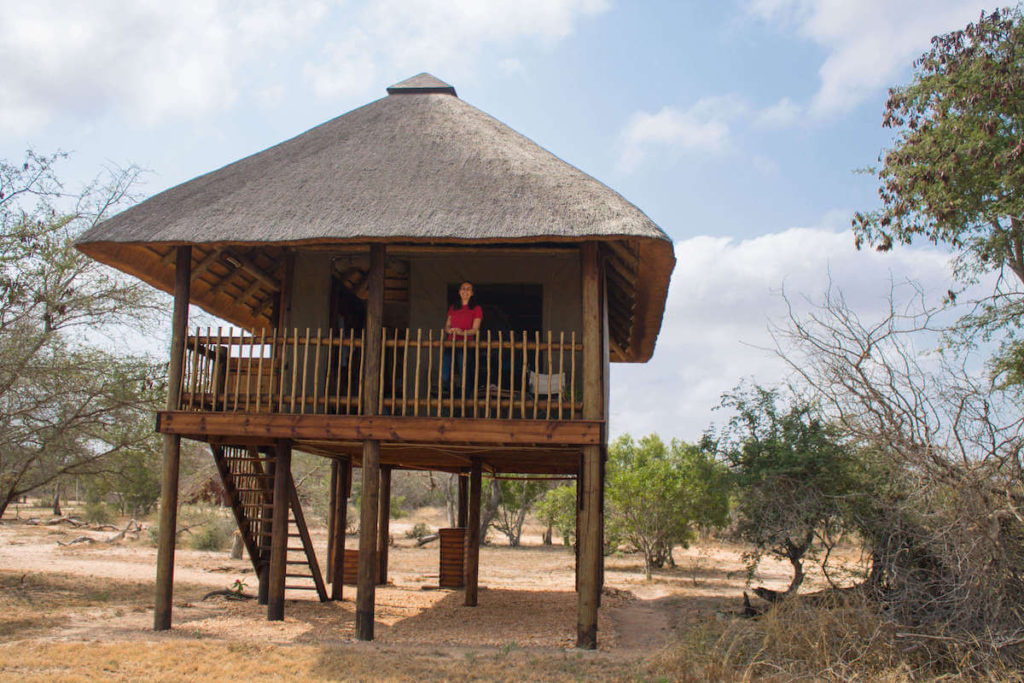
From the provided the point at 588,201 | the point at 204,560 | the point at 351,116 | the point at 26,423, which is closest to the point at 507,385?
the point at 588,201

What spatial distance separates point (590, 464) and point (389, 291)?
5627 millimetres

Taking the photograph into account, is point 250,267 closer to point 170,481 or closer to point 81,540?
point 170,481

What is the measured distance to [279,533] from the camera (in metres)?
10.5

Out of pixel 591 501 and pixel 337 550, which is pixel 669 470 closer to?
pixel 337 550

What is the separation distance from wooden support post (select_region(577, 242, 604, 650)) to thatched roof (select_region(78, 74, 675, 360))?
1.80 feet

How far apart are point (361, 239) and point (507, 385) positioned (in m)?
2.63

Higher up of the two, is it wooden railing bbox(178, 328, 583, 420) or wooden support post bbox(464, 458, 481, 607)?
wooden railing bbox(178, 328, 583, 420)

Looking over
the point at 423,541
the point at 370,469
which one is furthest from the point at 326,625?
the point at 423,541

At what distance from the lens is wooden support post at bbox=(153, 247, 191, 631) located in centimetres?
955

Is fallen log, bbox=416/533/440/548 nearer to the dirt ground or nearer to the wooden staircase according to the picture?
the dirt ground

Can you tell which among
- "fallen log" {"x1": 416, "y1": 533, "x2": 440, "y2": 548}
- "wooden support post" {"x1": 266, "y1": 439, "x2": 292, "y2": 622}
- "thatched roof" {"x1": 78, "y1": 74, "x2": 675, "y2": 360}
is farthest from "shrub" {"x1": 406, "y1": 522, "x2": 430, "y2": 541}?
"wooden support post" {"x1": 266, "y1": 439, "x2": 292, "y2": 622}

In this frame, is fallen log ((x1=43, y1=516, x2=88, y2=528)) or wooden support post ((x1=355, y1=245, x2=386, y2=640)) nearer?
wooden support post ((x1=355, y1=245, x2=386, y2=640))

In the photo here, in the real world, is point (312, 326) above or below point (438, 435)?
above

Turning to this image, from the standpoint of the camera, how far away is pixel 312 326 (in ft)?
37.8
